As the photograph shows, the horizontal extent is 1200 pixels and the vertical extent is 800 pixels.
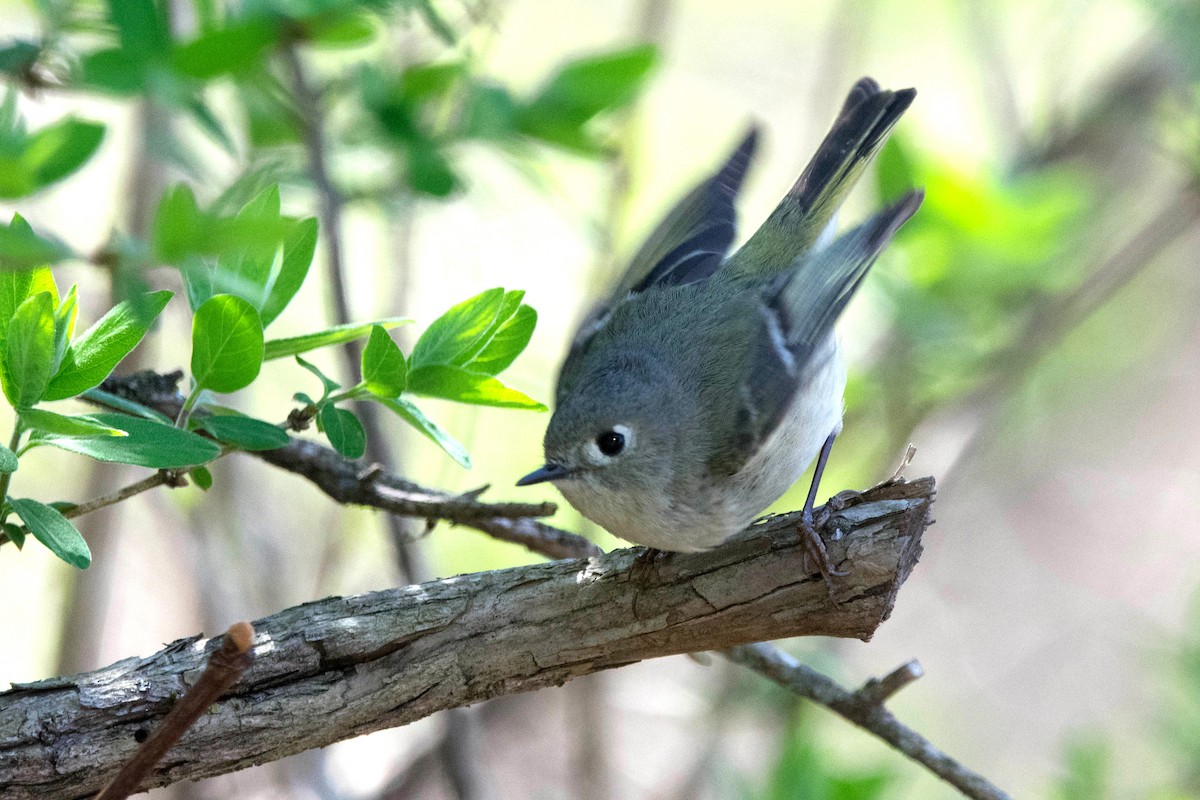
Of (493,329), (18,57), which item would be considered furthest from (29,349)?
(18,57)

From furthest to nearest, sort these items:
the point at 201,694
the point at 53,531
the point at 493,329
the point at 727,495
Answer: the point at 727,495 → the point at 493,329 → the point at 53,531 → the point at 201,694

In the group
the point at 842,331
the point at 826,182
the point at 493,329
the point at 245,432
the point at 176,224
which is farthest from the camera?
the point at 842,331

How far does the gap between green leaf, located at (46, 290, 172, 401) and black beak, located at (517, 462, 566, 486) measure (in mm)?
762

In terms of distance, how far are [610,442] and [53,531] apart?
0.97 meters

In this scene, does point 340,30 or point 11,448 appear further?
point 340,30

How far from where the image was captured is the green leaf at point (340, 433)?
4.48 feet

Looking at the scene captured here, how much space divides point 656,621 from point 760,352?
63 cm

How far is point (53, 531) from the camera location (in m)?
1.21

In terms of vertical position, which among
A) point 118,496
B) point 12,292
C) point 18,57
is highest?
point 18,57

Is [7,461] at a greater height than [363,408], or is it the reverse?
[363,408]

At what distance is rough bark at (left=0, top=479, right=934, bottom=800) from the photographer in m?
1.34

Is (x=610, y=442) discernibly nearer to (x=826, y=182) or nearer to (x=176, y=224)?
(x=826, y=182)

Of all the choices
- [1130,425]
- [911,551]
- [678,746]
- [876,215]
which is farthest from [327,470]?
[1130,425]

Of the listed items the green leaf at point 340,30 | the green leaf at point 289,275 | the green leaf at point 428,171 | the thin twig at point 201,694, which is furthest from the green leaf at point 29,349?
the green leaf at point 428,171
